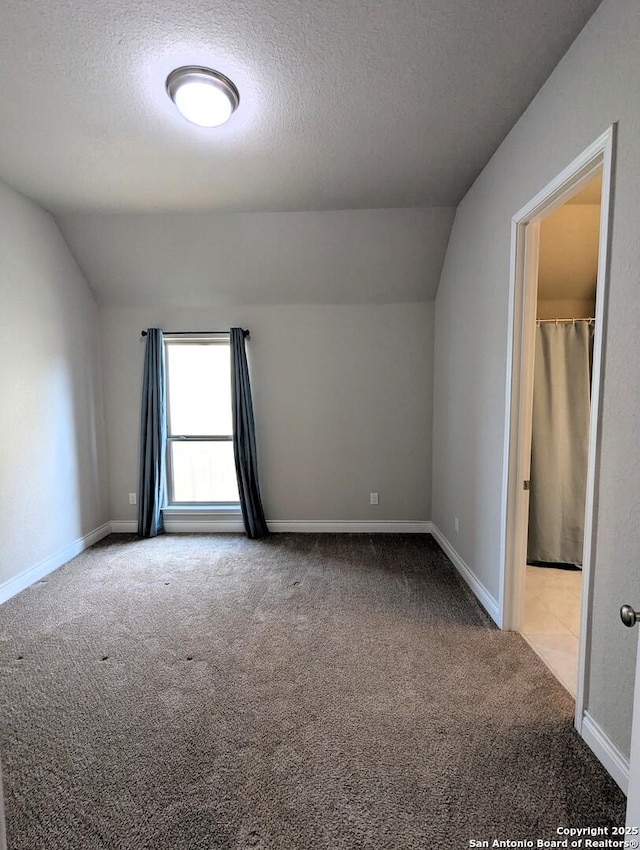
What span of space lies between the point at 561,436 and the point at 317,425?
2111mm

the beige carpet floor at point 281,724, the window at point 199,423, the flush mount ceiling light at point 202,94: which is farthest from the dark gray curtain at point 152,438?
the flush mount ceiling light at point 202,94

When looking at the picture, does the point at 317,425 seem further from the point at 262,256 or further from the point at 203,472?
the point at 262,256

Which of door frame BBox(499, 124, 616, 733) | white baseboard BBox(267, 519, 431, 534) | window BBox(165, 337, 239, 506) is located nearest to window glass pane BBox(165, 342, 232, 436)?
window BBox(165, 337, 239, 506)

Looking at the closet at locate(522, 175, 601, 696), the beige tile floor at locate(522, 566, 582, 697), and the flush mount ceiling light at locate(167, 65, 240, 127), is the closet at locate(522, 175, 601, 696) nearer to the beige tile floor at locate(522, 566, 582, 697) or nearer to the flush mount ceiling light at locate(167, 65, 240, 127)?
the beige tile floor at locate(522, 566, 582, 697)

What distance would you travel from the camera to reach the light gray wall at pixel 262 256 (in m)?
3.15

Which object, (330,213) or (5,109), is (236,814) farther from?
(330,213)

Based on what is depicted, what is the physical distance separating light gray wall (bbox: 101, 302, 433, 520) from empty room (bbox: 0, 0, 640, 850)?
0.03 meters

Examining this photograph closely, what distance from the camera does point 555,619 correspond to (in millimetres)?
2373

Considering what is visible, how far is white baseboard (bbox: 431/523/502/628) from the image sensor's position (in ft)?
7.64

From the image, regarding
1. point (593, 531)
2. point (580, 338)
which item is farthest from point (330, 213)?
point (593, 531)

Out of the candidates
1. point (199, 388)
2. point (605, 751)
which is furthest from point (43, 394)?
point (605, 751)

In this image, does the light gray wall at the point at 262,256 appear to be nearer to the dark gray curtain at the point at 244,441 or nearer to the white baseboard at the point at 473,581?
the dark gray curtain at the point at 244,441

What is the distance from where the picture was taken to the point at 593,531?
4.80 ft

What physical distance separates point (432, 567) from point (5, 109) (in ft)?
12.6
